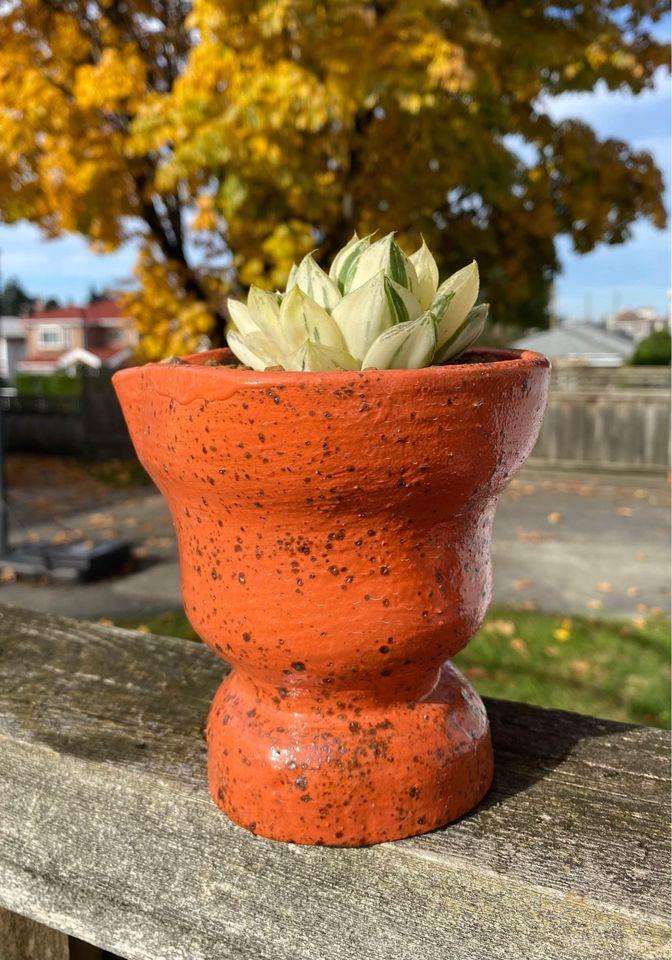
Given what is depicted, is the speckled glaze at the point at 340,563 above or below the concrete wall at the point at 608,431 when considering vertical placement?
above

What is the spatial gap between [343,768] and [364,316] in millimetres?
522

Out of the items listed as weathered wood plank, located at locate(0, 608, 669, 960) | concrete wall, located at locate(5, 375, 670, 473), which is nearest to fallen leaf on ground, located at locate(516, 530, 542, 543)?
concrete wall, located at locate(5, 375, 670, 473)

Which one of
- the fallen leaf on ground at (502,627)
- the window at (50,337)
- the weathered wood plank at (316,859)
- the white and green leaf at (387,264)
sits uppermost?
the window at (50,337)

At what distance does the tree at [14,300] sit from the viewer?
68.0m

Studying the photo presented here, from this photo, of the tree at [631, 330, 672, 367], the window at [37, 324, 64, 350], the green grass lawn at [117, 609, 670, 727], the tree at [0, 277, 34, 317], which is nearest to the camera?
the green grass lawn at [117, 609, 670, 727]

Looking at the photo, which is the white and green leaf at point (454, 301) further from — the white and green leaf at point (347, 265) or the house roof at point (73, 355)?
the house roof at point (73, 355)

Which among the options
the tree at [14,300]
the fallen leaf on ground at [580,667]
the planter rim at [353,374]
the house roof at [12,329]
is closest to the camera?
the planter rim at [353,374]

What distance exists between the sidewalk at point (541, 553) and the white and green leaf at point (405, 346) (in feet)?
14.9

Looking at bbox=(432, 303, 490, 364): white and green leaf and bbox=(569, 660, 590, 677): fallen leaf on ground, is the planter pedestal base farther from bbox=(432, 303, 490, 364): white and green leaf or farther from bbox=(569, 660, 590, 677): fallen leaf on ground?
bbox=(569, 660, 590, 677): fallen leaf on ground

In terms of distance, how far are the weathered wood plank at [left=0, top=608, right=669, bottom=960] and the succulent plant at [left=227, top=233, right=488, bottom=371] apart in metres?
0.56

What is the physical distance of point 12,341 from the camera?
60.4 metres

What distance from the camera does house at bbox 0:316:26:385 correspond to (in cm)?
5583

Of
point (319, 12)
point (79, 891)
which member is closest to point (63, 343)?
point (319, 12)

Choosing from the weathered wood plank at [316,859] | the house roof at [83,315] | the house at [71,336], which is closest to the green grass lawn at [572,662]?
the weathered wood plank at [316,859]
